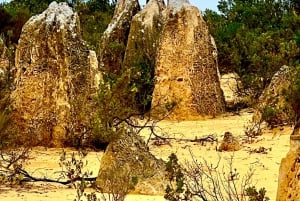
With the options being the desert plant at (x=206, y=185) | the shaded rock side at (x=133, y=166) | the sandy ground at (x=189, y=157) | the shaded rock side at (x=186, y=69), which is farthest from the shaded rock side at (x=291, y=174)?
the shaded rock side at (x=186, y=69)

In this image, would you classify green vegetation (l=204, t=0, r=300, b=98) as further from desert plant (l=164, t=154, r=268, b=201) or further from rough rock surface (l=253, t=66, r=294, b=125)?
desert plant (l=164, t=154, r=268, b=201)

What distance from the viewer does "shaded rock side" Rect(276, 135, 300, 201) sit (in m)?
3.71

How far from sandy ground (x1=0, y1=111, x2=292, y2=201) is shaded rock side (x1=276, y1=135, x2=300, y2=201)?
68.4 inches

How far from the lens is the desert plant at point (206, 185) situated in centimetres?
423

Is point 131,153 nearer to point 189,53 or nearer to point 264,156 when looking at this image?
point 264,156

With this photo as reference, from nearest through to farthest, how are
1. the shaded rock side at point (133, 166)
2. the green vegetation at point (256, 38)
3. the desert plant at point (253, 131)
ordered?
the shaded rock side at point (133, 166) → the desert plant at point (253, 131) → the green vegetation at point (256, 38)

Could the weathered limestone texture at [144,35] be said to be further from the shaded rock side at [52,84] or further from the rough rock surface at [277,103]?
the shaded rock side at [52,84]

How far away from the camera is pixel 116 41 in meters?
14.8

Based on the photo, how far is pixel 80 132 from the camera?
Answer: 8844 millimetres

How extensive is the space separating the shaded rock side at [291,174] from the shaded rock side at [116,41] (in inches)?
423

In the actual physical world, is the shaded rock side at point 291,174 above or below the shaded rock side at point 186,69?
below

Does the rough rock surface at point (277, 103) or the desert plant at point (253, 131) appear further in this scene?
the rough rock surface at point (277, 103)

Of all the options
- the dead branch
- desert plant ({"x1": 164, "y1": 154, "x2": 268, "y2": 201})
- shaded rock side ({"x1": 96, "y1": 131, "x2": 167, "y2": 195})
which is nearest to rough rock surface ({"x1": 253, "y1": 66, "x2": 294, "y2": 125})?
desert plant ({"x1": 164, "y1": 154, "x2": 268, "y2": 201})

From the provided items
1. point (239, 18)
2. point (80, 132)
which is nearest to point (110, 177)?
point (80, 132)
